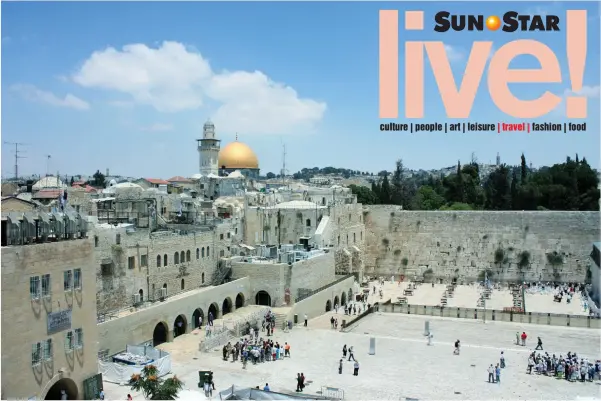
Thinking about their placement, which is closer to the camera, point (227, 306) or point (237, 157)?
point (227, 306)

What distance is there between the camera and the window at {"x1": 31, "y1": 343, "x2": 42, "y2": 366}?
1470cm

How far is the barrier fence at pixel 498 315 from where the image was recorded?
2843 centimetres

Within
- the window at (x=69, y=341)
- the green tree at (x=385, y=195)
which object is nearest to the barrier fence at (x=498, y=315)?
the window at (x=69, y=341)

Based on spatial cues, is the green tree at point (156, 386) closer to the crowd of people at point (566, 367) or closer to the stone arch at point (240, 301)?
the crowd of people at point (566, 367)

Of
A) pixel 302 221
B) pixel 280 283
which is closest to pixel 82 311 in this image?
pixel 280 283

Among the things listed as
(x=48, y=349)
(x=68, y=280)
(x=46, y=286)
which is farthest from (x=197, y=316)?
(x=46, y=286)

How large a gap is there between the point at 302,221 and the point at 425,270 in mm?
9822

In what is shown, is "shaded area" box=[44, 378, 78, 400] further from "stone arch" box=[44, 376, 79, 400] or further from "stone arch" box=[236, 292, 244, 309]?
"stone arch" box=[236, 292, 244, 309]

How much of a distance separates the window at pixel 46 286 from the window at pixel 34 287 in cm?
19

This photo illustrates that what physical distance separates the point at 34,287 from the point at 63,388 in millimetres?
3017

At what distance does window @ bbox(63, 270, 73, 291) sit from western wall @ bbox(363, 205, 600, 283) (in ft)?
98.6

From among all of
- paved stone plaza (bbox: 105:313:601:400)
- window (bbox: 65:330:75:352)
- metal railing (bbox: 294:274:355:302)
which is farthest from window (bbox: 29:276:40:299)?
metal railing (bbox: 294:274:355:302)

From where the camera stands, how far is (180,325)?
2522 centimetres

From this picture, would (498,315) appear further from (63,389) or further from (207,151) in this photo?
(207,151)
